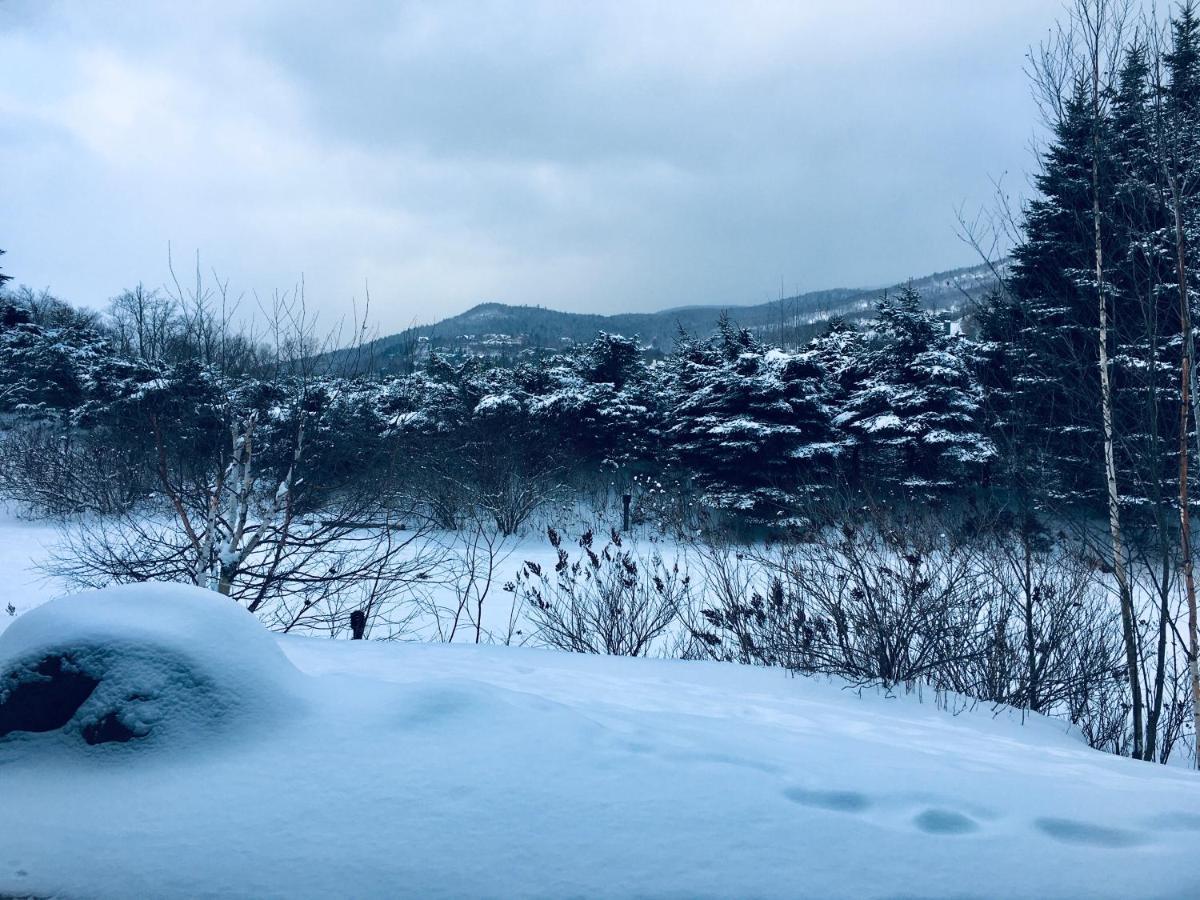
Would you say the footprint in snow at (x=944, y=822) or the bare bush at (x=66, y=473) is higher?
the bare bush at (x=66, y=473)

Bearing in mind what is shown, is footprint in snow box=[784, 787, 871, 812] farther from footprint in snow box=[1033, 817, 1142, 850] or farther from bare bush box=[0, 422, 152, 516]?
bare bush box=[0, 422, 152, 516]

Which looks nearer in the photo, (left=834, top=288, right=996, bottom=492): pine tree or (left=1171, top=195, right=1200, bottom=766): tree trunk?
(left=1171, top=195, right=1200, bottom=766): tree trunk

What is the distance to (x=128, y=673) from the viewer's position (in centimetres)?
221

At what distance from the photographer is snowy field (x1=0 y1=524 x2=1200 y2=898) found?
1.69 m

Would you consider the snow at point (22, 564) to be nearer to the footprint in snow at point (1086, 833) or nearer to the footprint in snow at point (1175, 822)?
the footprint in snow at point (1086, 833)

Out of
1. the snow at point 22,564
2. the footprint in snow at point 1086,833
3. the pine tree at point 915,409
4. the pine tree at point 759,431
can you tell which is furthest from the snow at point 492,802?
the pine tree at point 915,409

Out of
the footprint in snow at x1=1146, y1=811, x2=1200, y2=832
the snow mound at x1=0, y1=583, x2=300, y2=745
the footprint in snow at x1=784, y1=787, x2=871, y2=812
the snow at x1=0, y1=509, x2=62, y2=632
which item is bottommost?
the snow at x1=0, y1=509, x2=62, y2=632

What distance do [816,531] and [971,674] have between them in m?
1.78

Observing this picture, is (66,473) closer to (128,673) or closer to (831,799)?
(128,673)

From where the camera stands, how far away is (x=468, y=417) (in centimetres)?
2039

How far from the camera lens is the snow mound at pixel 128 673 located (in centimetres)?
213

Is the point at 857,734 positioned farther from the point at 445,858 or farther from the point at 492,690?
the point at 445,858

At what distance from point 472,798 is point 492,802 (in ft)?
0.21

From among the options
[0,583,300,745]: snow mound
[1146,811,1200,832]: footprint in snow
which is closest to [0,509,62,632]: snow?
[0,583,300,745]: snow mound
